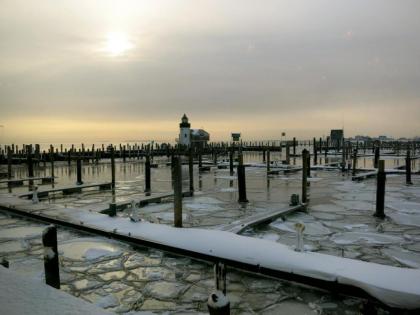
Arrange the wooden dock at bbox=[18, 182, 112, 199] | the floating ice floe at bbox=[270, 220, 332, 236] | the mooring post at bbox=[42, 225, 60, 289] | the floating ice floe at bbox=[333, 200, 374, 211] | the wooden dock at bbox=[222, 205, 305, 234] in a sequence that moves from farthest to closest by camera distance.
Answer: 1. the wooden dock at bbox=[18, 182, 112, 199]
2. the floating ice floe at bbox=[333, 200, 374, 211]
3. the floating ice floe at bbox=[270, 220, 332, 236]
4. the wooden dock at bbox=[222, 205, 305, 234]
5. the mooring post at bbox=[42, 225, 60, 289]

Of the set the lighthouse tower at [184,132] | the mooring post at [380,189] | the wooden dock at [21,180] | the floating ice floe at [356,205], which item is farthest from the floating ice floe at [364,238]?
the lighthouse tower at [184,132]

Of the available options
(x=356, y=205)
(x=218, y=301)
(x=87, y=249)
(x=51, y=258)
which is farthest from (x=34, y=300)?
(x=356, y=205)

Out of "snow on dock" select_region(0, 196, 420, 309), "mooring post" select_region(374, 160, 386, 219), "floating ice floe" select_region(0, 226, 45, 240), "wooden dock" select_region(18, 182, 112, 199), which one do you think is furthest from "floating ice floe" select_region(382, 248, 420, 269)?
"wooden dock" select_region(18, 182, 112, 199)

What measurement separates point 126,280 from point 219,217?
613 cm

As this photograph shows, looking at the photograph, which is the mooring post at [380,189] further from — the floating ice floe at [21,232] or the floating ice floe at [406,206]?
the floating ice floe at [21,232]

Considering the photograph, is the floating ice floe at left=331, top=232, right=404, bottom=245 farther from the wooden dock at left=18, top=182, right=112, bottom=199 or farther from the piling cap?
the wooden dock at left=18, top=182, right=112, bottom=199

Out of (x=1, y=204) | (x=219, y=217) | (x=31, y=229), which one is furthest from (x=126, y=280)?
(x=1, y=204)

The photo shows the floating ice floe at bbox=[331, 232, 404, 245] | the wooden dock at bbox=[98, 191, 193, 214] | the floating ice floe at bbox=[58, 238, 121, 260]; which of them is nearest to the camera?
the floating ice floe at bbox=[58, 238, 121, 260]

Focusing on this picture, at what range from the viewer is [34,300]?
450 centimetres

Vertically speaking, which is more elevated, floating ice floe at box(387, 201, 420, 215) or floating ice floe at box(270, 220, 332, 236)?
floating ice floe at box(387, 201, 420, 215)

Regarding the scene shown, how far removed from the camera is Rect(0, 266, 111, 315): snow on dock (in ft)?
13.8

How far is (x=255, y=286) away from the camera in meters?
6.44

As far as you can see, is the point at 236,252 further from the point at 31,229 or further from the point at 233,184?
the point at 233,184

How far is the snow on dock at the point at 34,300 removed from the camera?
4.22 metres
